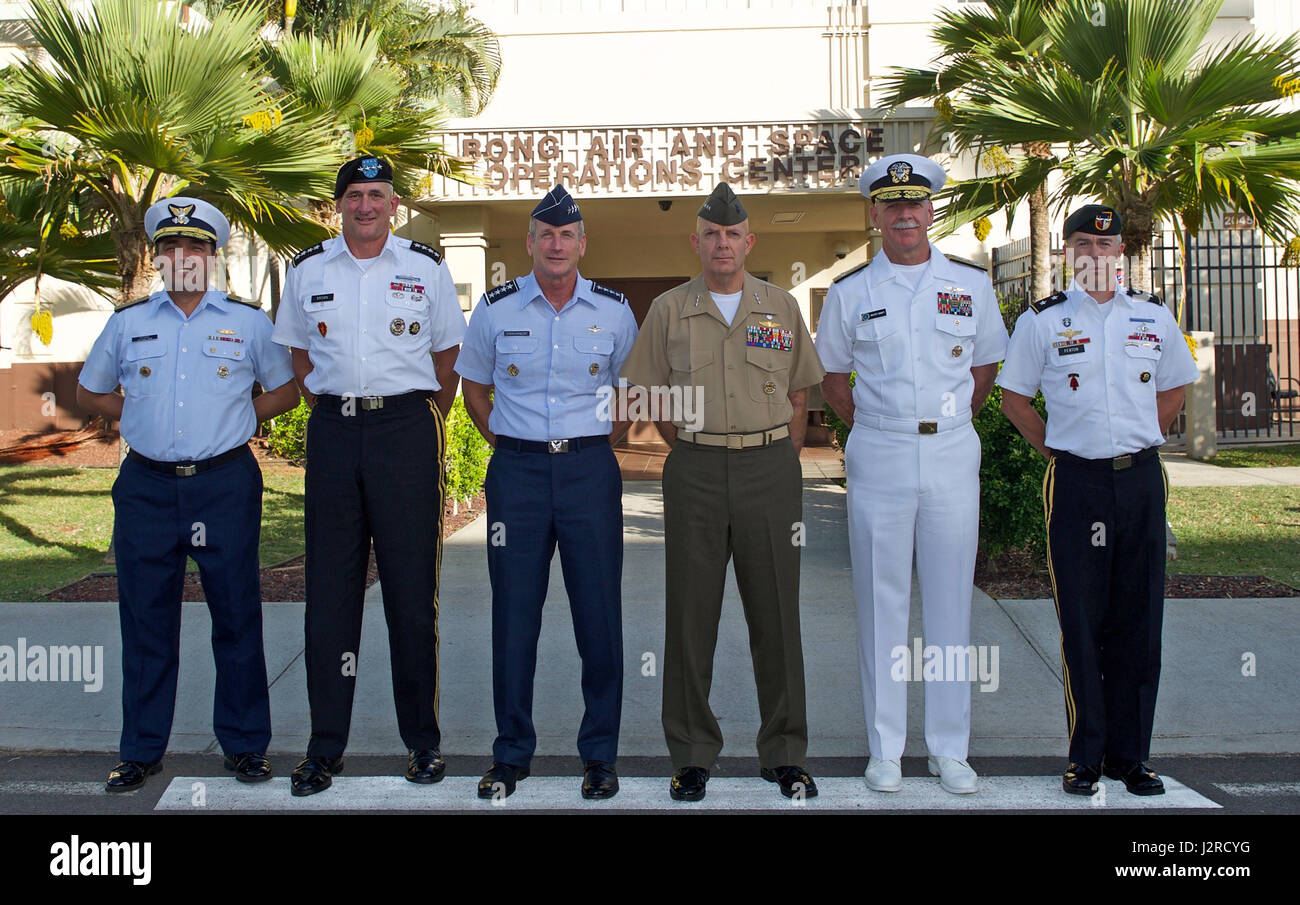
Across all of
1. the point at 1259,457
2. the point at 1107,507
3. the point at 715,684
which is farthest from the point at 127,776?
the point at 1259,457

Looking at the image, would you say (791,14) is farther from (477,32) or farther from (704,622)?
(704,622)

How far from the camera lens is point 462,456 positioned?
10141mm

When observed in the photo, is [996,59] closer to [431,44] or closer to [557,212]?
[557,212]

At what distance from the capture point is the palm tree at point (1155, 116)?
7156mm

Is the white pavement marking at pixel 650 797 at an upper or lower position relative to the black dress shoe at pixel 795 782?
lower

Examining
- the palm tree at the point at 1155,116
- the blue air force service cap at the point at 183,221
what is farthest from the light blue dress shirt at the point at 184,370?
the palm tree at the point at 1155,116

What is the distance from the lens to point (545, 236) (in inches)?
159

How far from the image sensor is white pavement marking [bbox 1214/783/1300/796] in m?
4.00

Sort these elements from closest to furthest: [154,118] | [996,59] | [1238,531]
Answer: [154,118]
[1238,531]
[996,59]

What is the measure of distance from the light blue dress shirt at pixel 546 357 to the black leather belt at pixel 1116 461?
1721 mm

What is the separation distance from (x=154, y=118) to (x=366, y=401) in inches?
172

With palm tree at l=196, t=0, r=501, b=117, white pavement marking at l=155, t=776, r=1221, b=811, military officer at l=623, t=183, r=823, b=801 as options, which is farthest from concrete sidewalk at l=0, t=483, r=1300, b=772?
palm tree at l=196, t=0, r=501, b=117

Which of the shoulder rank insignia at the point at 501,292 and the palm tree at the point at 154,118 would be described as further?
the palm tree at the point at 154,118

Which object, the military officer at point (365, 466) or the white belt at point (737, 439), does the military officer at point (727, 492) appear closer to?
the white belt at point (737, 439)
